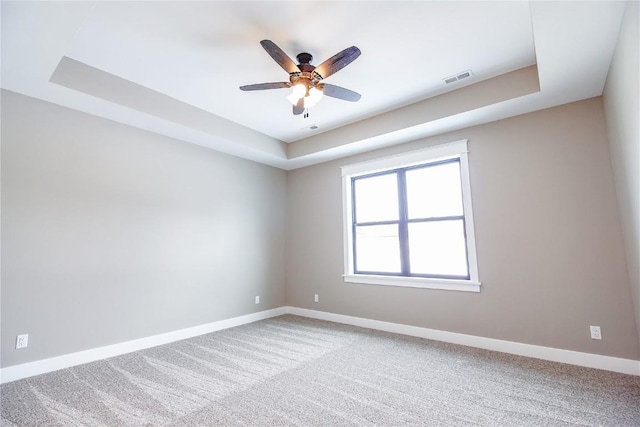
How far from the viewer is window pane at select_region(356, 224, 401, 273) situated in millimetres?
4367

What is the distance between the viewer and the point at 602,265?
2.85 meters

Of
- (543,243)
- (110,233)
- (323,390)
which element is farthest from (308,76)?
(543,243)

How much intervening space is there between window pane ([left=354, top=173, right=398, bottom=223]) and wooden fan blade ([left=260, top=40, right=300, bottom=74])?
2466 millimetres

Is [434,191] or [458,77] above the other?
[458,77]

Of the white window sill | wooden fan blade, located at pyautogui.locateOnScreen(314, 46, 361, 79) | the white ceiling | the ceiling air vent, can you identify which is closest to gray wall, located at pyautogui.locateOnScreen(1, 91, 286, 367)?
the white ceiling

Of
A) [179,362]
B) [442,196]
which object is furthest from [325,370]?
[442,196]

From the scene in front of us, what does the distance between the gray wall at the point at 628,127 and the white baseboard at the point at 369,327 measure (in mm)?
509

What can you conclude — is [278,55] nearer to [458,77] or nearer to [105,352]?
[458,77]

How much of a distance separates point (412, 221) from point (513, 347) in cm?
183

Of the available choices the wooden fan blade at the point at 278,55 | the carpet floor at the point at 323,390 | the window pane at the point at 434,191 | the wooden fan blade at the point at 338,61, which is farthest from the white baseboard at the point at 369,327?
the wooden fan blade at the point at 278,55

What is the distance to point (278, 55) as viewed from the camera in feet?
7.51

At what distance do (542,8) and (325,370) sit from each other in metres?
3.27

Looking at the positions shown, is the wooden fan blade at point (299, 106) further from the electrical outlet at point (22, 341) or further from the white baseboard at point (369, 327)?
the electrical outlet at point (22, 341)

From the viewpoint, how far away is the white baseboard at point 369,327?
8.86 ft
